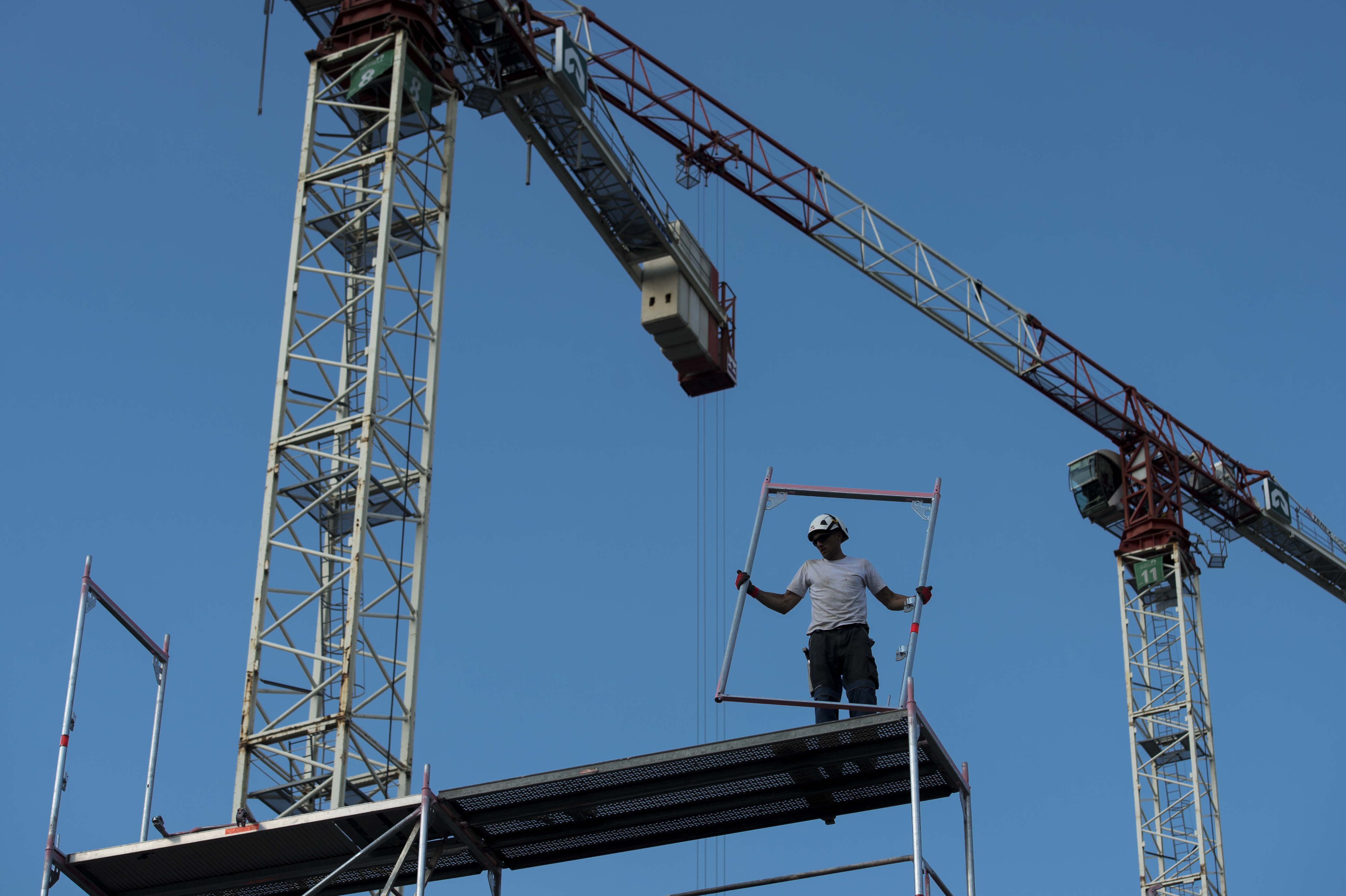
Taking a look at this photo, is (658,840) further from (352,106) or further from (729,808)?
(352,106)

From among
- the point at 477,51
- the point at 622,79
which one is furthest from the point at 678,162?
the point at 477,51

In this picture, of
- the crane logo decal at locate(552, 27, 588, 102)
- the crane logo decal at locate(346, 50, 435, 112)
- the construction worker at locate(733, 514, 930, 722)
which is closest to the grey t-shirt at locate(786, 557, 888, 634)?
the construction worker at locate(733, 514, 930, 722)

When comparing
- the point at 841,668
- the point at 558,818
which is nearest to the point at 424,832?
the point at 558,818

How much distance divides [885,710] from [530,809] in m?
3.38

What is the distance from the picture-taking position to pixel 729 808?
1716 cm

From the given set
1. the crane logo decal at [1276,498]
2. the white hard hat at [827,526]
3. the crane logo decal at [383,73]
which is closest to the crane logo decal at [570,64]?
the crane logo decal at [383,73]

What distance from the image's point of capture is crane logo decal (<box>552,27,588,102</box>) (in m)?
34.3

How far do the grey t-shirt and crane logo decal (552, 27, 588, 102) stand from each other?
19.0 meters

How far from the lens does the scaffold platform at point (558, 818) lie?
16.2 meters

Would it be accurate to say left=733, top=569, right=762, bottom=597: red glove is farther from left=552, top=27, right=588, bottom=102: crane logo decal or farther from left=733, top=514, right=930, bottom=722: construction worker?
left=552, top=27, right=588, bottom=102: crane logo decal

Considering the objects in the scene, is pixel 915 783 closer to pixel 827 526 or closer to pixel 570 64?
pixel 827 526

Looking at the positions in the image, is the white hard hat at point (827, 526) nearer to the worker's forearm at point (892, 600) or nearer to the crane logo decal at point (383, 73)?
the worker's forearm at point (892, 600)

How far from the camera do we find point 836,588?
17.0 meters

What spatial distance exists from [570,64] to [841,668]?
804 inches
